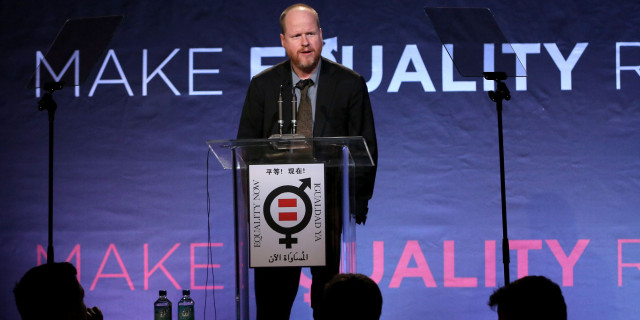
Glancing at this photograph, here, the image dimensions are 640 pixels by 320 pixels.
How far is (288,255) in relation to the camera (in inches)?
127

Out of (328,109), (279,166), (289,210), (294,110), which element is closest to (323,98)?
(328,109)

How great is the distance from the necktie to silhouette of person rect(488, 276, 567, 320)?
4.84 feet

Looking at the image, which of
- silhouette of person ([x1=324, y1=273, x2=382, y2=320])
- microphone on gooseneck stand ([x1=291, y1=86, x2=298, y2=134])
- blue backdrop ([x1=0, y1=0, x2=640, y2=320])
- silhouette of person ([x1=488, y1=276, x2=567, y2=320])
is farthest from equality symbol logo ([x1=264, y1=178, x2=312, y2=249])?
blue backdrop ([x1=0, y1=0, x2=640, y2=320])

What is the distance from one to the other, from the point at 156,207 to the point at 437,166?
1923mm

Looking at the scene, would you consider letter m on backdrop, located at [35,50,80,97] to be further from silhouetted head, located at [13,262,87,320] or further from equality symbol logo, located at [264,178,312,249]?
silhouetted head, located at [13,262,87,320]

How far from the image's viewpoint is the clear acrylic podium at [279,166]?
3232mm

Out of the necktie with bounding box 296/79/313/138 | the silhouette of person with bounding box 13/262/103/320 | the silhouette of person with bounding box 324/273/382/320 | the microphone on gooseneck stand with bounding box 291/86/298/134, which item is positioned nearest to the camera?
the silhouette of person with bounding box 324/273/382/320

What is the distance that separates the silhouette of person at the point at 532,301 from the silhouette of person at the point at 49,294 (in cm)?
139

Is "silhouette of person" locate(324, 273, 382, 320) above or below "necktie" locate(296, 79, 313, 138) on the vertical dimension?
below

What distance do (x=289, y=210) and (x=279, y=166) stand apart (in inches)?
7.3

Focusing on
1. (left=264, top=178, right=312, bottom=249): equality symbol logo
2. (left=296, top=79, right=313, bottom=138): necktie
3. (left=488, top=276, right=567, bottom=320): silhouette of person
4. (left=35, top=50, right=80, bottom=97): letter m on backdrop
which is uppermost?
(left=35, top=50, right=80, bottom=97): letter m on backdrop

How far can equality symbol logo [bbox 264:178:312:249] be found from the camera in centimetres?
321

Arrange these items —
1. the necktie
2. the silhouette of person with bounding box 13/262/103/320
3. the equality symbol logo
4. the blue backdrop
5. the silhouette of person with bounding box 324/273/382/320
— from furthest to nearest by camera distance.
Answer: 1. the blue backdrop
2. the necktie
3. the equality symbol logo
4. the silhouette of person with bounding box 13/262/103/320
5. the silhouette of person with bounding box 324/273/382/320

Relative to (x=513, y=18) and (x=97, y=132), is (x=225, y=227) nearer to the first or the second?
(x=97, y=132)
